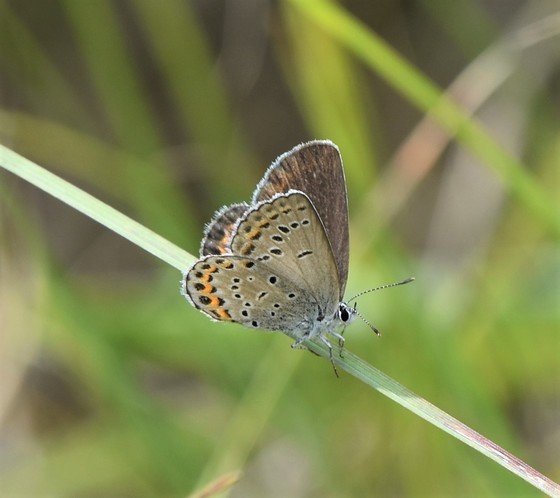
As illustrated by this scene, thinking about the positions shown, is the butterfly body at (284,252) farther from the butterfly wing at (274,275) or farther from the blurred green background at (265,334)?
the blurred green background at (265,334)

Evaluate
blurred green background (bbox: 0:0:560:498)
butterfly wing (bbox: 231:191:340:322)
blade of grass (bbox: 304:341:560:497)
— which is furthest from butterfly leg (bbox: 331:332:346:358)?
blurred green background (bbox: 0:0:560:498)

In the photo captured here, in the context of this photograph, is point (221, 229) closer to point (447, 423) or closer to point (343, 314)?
point (343, 314)

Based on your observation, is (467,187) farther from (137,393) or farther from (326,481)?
(137,393)

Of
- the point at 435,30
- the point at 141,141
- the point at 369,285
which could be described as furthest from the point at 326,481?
the point at 435,30

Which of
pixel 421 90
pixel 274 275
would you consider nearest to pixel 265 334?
pixel 274 275

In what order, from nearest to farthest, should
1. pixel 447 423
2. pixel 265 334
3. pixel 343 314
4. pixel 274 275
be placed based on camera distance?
pixel 447 423 < pixel 274 275 < pixel 343 314 < pixel 265 334

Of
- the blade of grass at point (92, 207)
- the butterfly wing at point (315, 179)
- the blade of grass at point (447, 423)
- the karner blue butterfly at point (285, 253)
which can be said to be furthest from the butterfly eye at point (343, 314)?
the blade of grass at point (92, 207)
